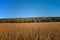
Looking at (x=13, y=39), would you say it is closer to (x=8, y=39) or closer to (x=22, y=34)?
(x=8, y=39)

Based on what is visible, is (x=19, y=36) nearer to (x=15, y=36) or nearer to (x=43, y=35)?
(x=15, y=36)

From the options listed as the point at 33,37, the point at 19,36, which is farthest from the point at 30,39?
the point at 19,36

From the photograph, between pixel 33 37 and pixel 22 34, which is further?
pixel 22 34

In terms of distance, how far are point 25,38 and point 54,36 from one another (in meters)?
0.52

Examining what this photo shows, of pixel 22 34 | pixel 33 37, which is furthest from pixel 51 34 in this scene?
pixel 22 34

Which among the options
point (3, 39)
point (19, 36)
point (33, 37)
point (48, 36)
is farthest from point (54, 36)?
point (3, 39)

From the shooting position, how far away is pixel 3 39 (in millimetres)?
3170

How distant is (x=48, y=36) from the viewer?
306cm

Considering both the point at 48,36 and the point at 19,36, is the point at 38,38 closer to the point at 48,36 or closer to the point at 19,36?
the point at 48,36

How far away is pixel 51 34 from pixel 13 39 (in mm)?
693

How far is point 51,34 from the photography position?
314 centimetres

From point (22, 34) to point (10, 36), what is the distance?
0.24 m

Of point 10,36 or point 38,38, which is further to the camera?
point 10,36

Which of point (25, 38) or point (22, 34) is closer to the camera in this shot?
point (25, 38)
